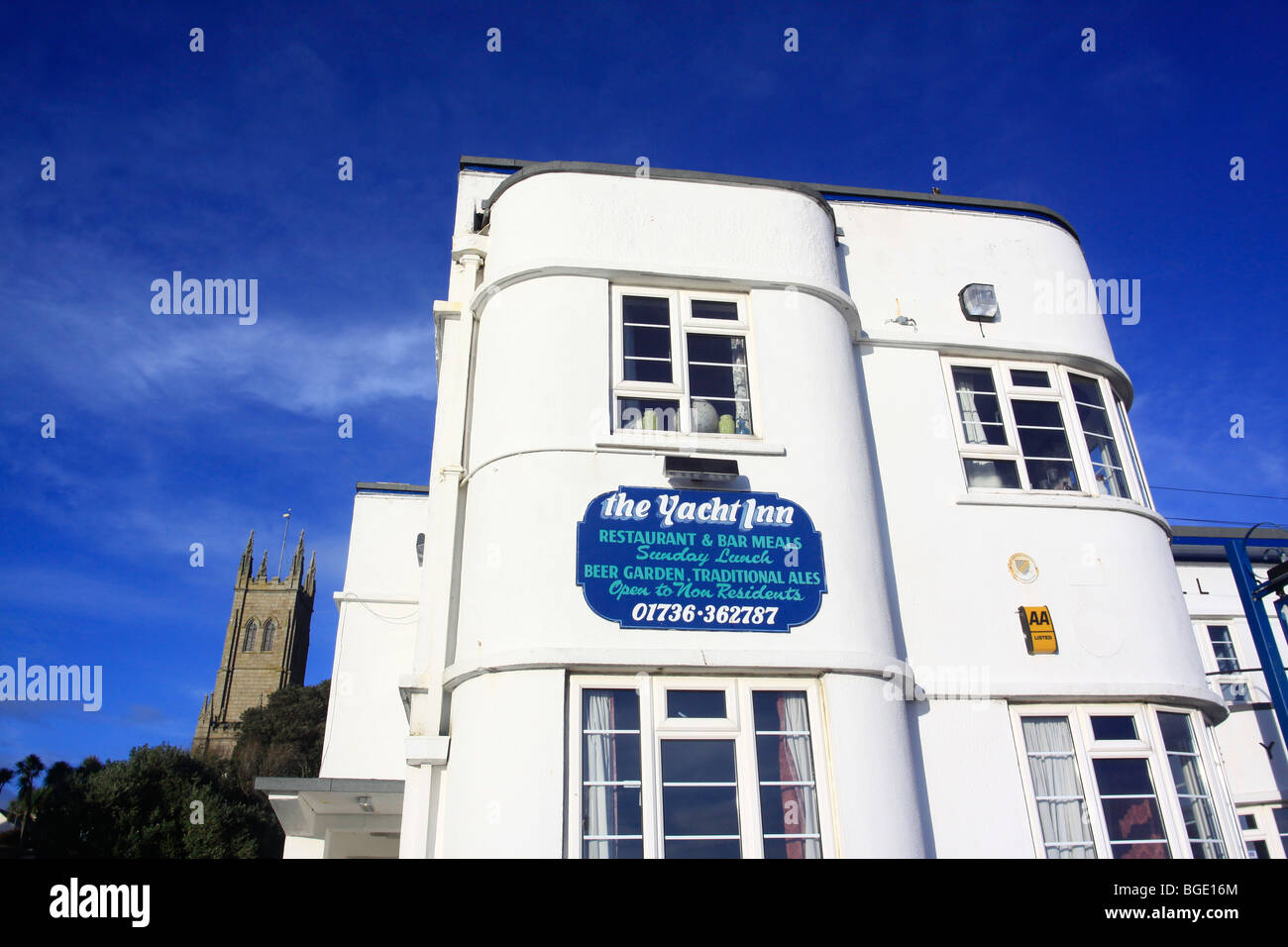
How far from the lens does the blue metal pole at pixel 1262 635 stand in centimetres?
980

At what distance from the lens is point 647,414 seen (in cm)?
788

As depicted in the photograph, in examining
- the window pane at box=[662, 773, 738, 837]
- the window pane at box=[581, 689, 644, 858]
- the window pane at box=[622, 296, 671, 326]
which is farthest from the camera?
the window pane at box=[622, 296, 671, 326]

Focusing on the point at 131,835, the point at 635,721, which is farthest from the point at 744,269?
the point at 131,835

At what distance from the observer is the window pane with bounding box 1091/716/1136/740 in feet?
24.5

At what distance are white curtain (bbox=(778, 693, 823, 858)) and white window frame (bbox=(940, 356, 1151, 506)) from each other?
3108mm

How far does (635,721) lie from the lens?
21.7 ft

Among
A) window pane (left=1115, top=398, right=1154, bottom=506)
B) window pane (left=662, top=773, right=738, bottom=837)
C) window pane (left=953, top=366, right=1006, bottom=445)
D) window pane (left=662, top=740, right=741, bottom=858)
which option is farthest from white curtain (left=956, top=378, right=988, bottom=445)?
window pane (left=662, top=773, right=738, bottom=837)

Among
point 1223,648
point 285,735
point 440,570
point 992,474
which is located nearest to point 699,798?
point 440,570

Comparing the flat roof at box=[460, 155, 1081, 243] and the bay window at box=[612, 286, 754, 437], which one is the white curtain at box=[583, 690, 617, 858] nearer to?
the bay window at box=[612, 286, 754, 437]

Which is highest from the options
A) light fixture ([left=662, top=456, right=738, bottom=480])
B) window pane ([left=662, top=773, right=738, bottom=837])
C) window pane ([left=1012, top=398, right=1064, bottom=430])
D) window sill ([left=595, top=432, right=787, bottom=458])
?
window pane ([left=1012, top=398, right=1064, bottom=430])

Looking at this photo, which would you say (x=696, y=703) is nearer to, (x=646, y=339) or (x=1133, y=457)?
(x=646, y=339)

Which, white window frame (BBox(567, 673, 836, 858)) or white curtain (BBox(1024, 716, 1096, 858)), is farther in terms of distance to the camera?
white curtain (BBox(1024, 716, 1096, 858))

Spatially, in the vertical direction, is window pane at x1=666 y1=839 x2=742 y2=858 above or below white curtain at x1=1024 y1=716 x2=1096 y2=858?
below
